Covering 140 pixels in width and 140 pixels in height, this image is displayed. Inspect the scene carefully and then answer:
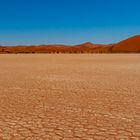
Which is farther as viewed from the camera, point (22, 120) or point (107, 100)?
point (107, 100)

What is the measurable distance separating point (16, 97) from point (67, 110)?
2.26 metres

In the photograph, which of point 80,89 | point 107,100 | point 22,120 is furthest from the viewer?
point 80,89

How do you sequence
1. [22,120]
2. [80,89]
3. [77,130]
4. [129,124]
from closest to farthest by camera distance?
[77,130], [129,124], [22,120], [80,89]

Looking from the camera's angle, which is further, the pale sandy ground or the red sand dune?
the red sand dune

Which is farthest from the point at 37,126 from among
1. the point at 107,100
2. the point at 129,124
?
the point at 107,100

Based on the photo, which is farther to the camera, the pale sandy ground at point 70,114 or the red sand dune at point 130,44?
the red sand dune at point 130,44

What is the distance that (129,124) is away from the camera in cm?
500

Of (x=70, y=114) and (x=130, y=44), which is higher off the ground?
(x=130, y=44)

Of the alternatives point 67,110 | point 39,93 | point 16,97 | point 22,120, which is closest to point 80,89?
point 39,93

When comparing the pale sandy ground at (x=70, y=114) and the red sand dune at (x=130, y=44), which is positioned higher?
the red sand dune at (x=130, y=44)

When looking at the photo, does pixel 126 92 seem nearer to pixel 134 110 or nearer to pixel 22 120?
pixel 134 110

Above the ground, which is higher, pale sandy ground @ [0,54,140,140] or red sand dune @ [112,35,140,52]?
red sand dune @ [112,35,140,52]

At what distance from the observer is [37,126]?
16.2 ft

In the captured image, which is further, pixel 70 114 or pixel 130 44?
pixel 130 44
